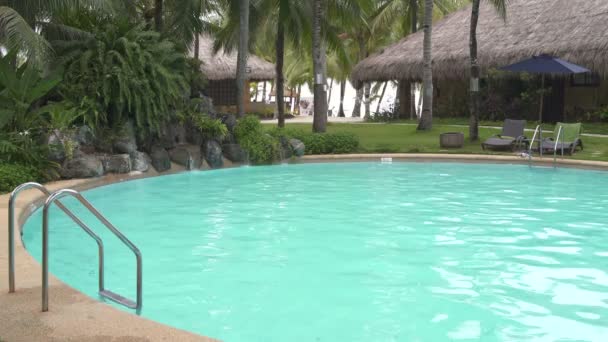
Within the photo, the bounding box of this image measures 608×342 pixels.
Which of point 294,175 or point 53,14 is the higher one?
point 53,14

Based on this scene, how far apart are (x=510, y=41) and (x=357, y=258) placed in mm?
20348

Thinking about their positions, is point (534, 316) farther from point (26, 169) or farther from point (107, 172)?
point (107, 172)

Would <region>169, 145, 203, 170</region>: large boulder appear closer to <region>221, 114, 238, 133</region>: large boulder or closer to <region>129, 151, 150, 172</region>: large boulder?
<region>129, 151, 150, 172</region>: large boulder

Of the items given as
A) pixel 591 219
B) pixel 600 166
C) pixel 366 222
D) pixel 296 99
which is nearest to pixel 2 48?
pixel 366 222

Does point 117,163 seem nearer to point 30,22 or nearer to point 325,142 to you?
point 30,22

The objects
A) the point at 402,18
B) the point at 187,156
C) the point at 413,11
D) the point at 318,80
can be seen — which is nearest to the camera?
the point at 187,156

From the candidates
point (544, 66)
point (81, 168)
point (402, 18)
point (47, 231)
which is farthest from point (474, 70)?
point (402, 18)

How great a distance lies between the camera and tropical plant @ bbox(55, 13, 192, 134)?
43.5 feet

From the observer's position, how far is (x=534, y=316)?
5.39m

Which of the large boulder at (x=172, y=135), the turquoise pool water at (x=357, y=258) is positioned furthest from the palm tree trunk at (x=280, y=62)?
the turquoise pool water at (x=357, y=258)

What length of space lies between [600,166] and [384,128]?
36.3ft

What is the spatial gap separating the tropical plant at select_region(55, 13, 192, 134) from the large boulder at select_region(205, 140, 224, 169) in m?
1.21

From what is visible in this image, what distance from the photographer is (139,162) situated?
13414mm

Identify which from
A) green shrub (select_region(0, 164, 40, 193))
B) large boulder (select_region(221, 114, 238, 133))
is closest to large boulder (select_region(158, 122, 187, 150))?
large boulder (select_region(221, 114, 238, 133))
